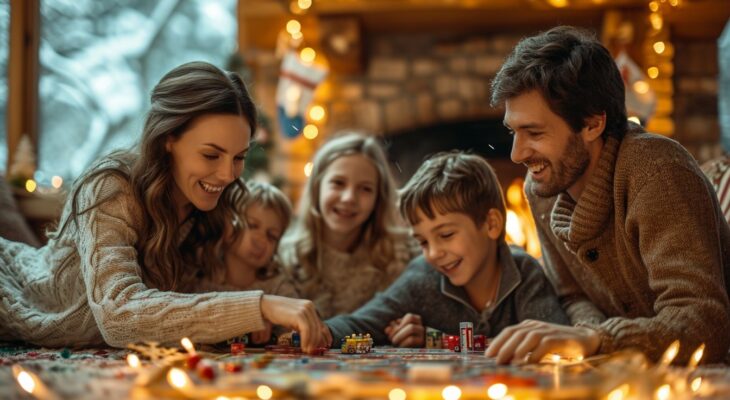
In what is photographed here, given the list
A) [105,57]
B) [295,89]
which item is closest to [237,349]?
[295,89]

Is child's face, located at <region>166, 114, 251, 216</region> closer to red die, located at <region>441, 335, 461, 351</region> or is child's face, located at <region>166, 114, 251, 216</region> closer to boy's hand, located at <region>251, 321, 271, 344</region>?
boy's hand, located at <region>251, 321, 271, 344</region>

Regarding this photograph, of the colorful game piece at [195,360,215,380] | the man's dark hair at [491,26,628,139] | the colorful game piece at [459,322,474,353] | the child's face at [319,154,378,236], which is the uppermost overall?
the man's dark hair at [491,26,628,139]

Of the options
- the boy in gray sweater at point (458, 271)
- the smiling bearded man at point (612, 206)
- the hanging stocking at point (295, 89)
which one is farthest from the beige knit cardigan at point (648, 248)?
the hanging stocking at point (295, 89)

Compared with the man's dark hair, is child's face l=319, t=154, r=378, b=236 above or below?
below

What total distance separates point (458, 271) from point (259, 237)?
0.66 metres

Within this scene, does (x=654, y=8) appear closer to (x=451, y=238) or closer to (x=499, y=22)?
(x=499, y=22)

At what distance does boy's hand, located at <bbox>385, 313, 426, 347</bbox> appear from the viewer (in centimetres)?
198

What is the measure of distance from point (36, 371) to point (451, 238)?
120 centimetres

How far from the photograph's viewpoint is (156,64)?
466 centimetres

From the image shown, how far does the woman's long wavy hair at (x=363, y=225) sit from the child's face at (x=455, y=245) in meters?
0.55

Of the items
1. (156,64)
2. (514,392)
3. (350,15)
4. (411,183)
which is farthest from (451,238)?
(156,64)

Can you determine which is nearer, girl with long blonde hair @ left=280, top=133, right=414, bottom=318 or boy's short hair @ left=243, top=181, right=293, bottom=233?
boy's short hair @ left=243, top=181, right=293, bottom=233

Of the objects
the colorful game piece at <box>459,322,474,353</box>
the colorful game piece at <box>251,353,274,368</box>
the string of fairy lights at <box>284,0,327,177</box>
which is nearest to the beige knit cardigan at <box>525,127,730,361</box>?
the colorful game piece at <box>459,322,474,353</box>

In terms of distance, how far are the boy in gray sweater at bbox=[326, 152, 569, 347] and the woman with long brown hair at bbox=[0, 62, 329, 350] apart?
0.50 metres
